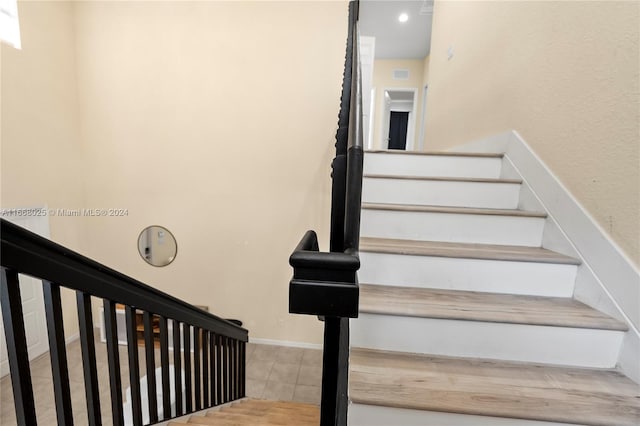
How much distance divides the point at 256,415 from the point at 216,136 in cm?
285

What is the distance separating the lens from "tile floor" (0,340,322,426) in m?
2.58

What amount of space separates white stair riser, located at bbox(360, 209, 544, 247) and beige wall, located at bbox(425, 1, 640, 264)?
263 mm

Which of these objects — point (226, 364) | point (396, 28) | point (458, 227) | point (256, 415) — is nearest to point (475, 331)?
point (458, 227)

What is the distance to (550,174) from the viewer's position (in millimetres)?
1497

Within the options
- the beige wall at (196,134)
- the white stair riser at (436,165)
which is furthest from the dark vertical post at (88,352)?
the beige wall at (196,134)

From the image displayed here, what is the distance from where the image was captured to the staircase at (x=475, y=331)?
869mm

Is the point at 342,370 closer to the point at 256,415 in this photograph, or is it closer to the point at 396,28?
the point at 256,415

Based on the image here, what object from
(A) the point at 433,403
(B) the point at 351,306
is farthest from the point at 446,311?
(B) the point at 351,306

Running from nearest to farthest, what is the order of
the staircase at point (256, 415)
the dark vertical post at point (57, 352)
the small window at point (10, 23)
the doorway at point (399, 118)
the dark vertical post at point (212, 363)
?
1. the dark vertical post at point (57, 352)
2. the staircase at point (256, 415)
3. the dark vertical post at point (212, 363)
4. the small window at point (10, 23)
5. the doorway at point (399, 118)

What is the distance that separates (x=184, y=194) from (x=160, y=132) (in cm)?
79

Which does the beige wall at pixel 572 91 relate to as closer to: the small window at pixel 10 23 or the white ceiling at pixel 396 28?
the white ceiling at pixel 396 28

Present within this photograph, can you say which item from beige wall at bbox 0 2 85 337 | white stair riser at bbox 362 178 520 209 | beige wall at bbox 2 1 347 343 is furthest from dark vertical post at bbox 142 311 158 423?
beige wall at bbox 0 2 85 337

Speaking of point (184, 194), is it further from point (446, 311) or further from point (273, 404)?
point (446, 311)

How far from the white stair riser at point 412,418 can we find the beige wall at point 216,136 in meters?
2.56
